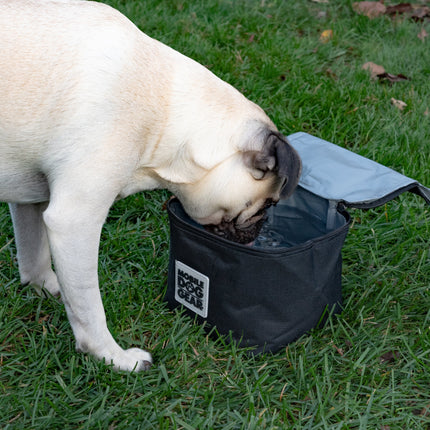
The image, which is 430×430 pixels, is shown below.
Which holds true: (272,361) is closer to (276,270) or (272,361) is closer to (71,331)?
(276,270)

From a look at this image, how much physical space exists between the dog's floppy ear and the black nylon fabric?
32 centimetres

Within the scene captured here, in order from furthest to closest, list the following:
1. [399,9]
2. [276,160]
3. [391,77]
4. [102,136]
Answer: [399,9], [391,77], [276,160], [102,136]

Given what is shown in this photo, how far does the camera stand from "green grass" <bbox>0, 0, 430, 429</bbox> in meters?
2.39

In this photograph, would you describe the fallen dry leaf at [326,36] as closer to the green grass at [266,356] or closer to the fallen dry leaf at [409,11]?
the fallen dry leaf at [409,11]

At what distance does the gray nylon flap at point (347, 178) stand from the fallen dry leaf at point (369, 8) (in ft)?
10.8

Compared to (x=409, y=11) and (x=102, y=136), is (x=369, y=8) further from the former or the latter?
(x=102, y=136)

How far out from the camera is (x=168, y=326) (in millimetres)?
2879

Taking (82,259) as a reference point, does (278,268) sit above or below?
below

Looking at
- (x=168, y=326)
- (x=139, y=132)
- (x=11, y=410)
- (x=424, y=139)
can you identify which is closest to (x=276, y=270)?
(x=168, y=326)

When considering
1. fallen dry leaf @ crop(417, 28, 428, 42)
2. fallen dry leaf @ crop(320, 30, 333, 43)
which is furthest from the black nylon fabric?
fallen dry leaf @ crop(417, 28, 428, 42)

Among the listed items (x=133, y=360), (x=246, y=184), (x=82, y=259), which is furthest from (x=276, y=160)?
(x=133, y=360)

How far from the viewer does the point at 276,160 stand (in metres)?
2.47

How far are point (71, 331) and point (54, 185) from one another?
804 mm

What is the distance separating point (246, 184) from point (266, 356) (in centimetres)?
81
